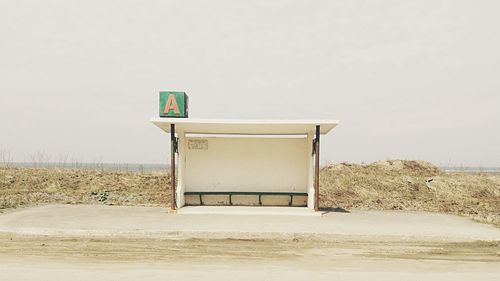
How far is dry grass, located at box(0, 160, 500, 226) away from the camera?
16.0m

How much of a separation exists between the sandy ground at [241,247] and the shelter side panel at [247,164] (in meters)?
2.34

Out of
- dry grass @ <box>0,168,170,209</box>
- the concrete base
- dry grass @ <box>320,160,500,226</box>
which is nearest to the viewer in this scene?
the concrete base

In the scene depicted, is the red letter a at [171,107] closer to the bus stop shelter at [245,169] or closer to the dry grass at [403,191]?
the bus stop shelter at [245,169]

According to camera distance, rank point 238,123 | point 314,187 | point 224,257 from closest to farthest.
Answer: point 224,257
point 238,123
point 314,187

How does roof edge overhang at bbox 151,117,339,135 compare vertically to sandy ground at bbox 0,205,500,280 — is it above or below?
above

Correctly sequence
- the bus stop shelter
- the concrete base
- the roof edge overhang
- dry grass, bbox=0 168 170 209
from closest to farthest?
the roof edge overhang, the concrete base, the bus stop shelter, dry grass, bbox=0 168 170 209

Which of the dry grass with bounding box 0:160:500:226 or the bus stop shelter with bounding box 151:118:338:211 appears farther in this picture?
the dry grass with bounding box 0:160:500:226

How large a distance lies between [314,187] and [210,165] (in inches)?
147

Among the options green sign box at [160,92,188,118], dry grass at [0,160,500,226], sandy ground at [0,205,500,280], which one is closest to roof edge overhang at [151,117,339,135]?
green sign box at [160,92,188,118]

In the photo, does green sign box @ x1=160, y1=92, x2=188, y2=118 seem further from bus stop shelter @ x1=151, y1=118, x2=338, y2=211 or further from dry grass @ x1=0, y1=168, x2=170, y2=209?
dry grass @ x1=0, y1=168, x2=170, y2=209

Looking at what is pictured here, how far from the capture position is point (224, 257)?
21.7ft

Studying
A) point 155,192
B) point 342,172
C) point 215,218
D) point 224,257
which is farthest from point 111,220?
point 342,172

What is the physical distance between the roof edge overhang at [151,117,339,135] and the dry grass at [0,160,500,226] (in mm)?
4330

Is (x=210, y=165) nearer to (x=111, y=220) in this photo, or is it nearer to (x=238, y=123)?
(x=238, y=123)
